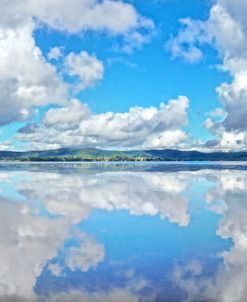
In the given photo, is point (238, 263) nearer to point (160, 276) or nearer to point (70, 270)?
point (160, 276)

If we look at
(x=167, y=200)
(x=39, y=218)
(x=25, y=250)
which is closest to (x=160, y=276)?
(x=25, y=250)

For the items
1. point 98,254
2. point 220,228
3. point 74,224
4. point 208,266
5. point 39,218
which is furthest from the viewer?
Result: point 39,218

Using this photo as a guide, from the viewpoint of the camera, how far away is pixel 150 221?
17641 mm

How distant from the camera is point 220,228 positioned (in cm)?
1587

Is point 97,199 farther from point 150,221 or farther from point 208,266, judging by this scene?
point 208,266

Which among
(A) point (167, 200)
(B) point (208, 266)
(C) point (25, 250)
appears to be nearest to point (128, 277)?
(B) point (208, 266)

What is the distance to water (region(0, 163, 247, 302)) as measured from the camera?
8695 mm

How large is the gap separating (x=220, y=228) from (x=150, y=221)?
10.1ft

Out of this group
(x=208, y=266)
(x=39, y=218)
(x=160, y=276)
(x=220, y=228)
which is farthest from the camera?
(x=39, y=218)

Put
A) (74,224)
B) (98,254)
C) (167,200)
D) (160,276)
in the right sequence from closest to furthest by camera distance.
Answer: (160,276), (98,254), (74,224), (167,200)

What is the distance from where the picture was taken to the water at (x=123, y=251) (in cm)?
870

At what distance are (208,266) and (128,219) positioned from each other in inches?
314

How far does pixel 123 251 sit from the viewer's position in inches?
484

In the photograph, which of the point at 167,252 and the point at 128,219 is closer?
the point at 167,252
